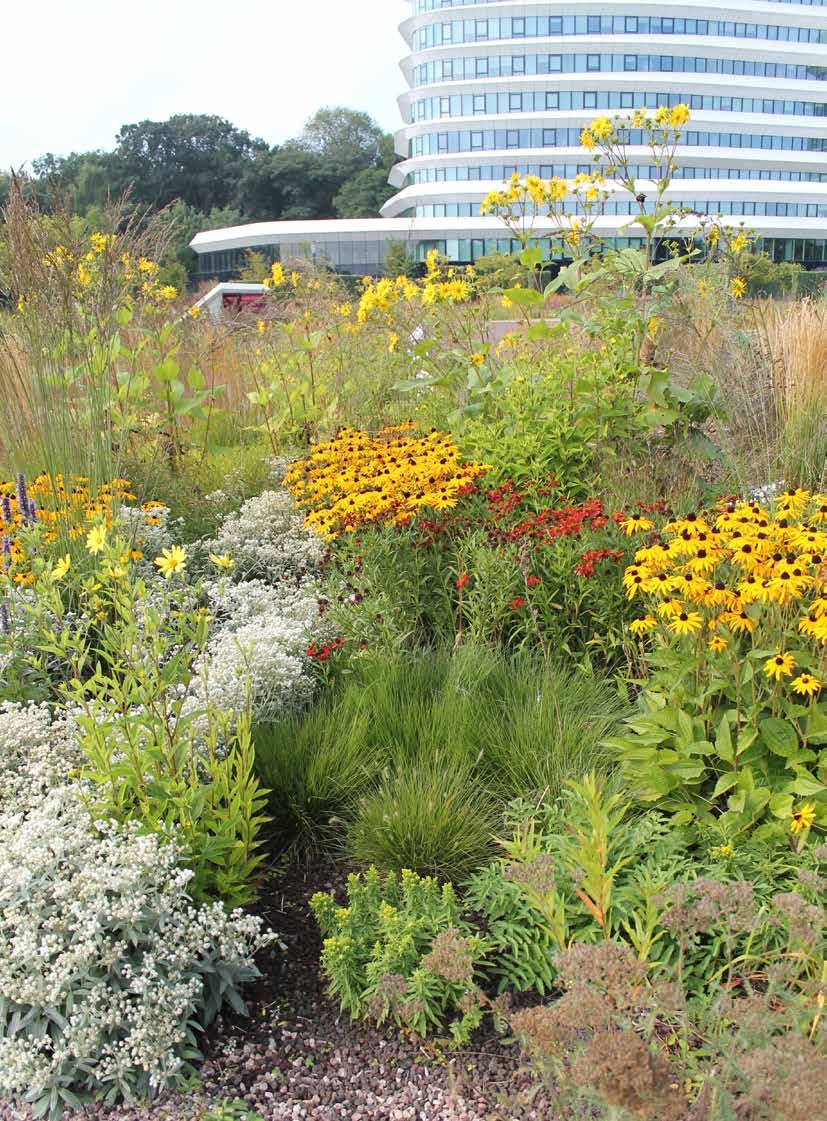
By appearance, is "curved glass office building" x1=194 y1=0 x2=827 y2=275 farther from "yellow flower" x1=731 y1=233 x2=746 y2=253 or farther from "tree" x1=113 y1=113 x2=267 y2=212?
"yellow flower" x1=731 y1=233 x2=746 y2=253

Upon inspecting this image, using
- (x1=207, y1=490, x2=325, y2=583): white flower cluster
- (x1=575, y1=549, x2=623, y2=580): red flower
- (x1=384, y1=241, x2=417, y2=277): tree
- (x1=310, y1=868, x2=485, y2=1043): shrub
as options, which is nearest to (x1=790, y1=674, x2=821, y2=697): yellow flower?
(x1=310, y1=868, x2=485, y2=1043): shrub

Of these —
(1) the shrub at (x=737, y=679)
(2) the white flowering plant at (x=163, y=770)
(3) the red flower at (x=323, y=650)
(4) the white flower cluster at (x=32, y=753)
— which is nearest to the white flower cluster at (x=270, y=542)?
(3) the red flower at (x=323, y=650)

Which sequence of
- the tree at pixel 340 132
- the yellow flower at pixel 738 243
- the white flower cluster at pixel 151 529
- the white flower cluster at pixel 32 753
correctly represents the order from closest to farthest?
the white flower cluster at pixel 32 753
the white flower cluster at pixel 151 529
the yellow flower at pixel 738 243
the tree at pixel 340 132

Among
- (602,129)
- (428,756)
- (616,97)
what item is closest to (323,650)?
(428,756)

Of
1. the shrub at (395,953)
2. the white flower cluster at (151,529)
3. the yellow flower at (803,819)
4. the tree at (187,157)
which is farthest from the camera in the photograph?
the tree at (187,157)

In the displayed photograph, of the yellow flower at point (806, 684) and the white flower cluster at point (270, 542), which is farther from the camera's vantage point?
the white flower cluster at point (270, 542)

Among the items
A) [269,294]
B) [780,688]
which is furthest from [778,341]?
[269,294]

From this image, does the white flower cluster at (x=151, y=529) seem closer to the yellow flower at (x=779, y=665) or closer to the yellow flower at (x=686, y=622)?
the yellow flower at (x=686, y=622)

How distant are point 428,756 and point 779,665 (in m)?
1.09

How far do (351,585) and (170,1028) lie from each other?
6.72 feet

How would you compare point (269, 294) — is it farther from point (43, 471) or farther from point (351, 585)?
point (351, 585)

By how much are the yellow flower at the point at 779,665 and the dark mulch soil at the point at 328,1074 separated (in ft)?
3.45

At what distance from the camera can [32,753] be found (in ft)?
9.05

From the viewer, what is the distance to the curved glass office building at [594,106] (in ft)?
177
